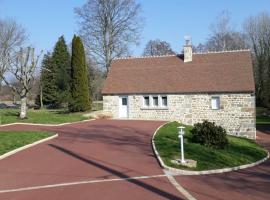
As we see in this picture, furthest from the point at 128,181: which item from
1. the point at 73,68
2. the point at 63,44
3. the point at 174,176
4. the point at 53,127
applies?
the point at 63,44

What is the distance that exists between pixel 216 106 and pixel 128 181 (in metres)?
20.3

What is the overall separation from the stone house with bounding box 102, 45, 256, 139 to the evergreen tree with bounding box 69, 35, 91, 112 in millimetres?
3972

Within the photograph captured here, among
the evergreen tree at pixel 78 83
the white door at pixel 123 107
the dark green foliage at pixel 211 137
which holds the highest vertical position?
the evergreen tree at pixel 78 83

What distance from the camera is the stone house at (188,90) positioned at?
30.8m

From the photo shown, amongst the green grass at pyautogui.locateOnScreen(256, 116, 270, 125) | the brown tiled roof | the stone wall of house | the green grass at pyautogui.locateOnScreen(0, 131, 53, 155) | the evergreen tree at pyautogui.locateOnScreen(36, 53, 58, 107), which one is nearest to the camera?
the green grass at pyautogui.locateOnScreen(0, 131, 53, 155)

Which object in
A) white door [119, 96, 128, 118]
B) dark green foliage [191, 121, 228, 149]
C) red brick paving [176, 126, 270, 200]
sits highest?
white door [119, 96, 128, 118]

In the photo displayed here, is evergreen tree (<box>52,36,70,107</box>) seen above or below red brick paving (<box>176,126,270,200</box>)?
above

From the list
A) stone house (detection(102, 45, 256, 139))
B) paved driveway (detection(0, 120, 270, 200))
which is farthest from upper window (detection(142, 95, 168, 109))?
paved driveway (detection(0, 120, 270, 200))

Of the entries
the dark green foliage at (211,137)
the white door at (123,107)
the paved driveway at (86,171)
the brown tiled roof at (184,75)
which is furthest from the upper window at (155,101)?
the dark green foliage at (211,137)

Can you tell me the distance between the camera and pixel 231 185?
12.1m

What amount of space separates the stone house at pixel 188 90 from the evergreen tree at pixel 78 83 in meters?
3.97

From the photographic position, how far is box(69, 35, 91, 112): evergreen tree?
38156 mm

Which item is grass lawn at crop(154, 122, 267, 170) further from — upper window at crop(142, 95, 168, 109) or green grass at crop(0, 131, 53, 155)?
upper window at crop(142, 95, 168, 109)

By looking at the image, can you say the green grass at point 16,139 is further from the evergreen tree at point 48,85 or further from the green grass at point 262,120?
the evergreen tree at point 48,85
